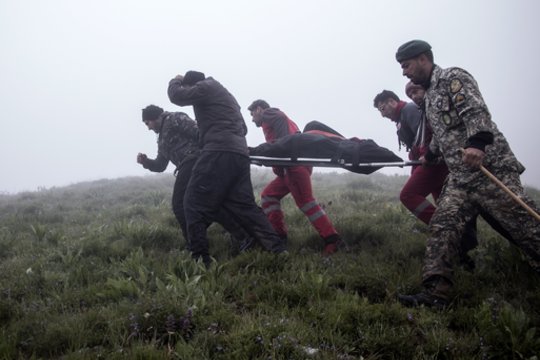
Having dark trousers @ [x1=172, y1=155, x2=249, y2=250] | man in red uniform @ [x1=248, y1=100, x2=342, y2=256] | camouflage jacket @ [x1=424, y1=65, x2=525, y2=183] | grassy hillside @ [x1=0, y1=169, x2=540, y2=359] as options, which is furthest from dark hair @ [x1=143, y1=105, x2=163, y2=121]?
camouflage jacket @ [x1=424, y1=65, x2=525, y2=183]

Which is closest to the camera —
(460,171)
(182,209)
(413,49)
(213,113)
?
(460,171)

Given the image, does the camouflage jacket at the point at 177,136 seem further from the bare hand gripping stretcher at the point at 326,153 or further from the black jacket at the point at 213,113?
the bare hand gripping stretcher at the point at 326,153

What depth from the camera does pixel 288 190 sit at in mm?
6609

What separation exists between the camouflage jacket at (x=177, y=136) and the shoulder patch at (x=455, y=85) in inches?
155

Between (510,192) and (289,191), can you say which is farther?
(289,191)

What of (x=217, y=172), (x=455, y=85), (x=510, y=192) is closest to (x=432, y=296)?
(x=510, y=192)

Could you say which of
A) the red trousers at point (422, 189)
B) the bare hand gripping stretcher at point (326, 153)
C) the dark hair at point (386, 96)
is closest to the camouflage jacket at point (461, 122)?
the bare hand gripping stretcher at point (326, 153)

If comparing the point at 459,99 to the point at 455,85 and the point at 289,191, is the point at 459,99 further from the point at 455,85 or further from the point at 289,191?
the point at 289,191

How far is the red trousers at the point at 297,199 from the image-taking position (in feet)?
18.8

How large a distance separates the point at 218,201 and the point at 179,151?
1.58 metres

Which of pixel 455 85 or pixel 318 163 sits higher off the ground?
pixel 455 85

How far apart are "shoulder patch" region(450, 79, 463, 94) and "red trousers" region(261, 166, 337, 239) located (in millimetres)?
2502

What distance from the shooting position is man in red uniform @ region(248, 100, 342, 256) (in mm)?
5668

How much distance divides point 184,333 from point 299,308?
1.06 meters
